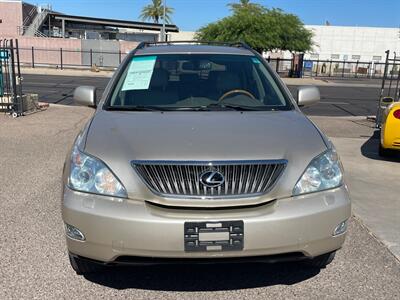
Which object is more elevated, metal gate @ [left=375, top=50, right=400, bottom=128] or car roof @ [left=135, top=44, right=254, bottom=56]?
car roof @ [left=135, top=44, right=254, bottom=56]

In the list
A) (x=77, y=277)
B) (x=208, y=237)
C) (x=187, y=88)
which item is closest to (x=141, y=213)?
(x=208, y=237)

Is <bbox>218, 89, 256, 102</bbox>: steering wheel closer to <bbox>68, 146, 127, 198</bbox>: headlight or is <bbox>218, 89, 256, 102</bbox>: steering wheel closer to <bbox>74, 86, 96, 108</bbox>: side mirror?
<bbox>74, 86, 96, 108</bbox>: side mirror

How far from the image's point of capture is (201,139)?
2975 mm

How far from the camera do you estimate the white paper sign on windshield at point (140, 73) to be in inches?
158

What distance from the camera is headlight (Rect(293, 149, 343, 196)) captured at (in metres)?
2.85

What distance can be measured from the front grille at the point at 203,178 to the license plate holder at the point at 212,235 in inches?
6.7

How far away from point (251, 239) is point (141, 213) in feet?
2.20

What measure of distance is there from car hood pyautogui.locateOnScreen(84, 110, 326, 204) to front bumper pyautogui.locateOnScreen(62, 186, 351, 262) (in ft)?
0.48

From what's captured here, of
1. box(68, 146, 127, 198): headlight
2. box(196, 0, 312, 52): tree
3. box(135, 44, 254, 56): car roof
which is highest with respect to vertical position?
box(196, 0, 312, 52): tree

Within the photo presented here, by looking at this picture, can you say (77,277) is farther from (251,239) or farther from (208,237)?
(251,239)

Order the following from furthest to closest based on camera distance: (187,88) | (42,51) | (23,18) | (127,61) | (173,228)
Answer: (23,18) < (42,51) < (127,61) < (187,88) < (173,228)

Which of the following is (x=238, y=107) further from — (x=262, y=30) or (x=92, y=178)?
(x=262, y=30)

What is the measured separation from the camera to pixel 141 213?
8.84 feet

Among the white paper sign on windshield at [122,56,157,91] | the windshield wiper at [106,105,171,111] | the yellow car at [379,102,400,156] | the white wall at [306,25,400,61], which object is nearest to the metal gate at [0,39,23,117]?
the white paper sign on windshield at [122,56,157,91]
